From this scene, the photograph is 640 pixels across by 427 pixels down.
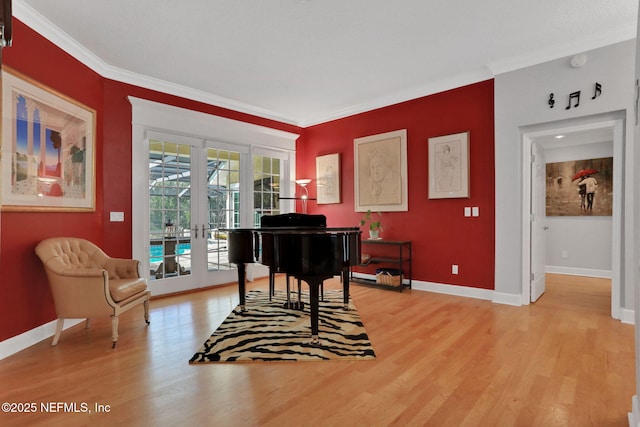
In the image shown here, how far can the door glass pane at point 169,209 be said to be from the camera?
4.46m

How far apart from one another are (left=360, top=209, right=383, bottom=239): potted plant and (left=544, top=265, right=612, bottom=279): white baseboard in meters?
2.81

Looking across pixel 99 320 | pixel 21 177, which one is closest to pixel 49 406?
pixel 99 320

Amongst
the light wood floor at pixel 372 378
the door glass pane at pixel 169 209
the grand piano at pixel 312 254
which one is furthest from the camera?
the door glass pane at pixel 169 209

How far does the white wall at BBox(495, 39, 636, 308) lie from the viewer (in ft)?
10.7

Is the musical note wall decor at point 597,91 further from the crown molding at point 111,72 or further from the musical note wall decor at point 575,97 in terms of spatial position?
the crown molding at point 111,72

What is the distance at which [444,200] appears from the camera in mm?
4543

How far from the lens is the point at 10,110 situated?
2.77 metres

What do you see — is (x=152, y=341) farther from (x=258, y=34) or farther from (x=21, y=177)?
(x=258, y=34)

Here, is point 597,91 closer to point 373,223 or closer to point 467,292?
point 467,292

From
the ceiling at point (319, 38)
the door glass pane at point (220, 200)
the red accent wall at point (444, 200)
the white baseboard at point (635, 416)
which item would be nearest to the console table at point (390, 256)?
the red accent wall at point (444, 200)

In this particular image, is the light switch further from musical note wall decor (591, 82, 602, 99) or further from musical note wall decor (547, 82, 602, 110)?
musical note wall decor (591, 82, 602, 99)

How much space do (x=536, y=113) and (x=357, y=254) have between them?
103 inches

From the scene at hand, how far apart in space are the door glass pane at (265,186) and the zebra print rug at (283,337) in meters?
2.06

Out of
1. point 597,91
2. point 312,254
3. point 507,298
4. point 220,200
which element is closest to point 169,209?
point 220,200
